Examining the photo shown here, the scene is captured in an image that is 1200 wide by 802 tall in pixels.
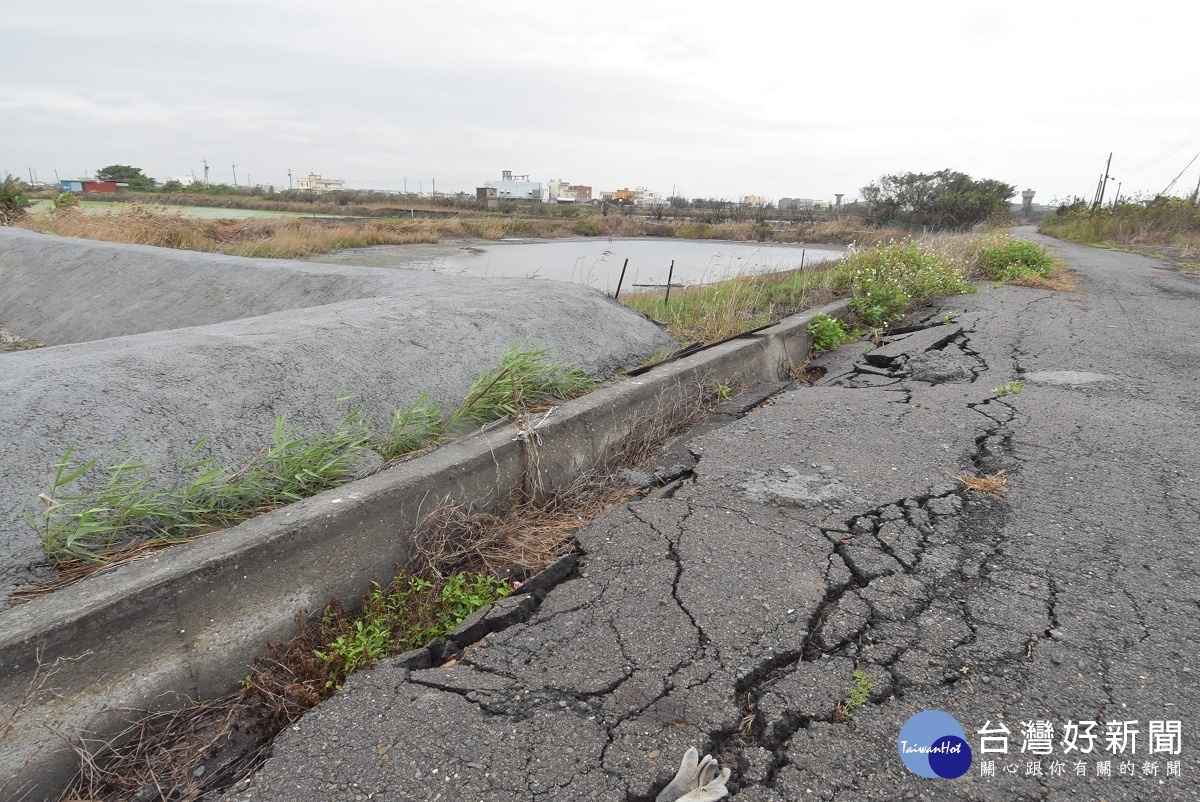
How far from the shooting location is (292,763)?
177 cm

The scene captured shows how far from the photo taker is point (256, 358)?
341 cm

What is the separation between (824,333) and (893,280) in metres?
2.22

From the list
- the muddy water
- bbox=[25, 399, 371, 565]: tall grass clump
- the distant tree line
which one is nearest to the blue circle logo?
bbox=[25, 399, 371, 565]: tall grass clump

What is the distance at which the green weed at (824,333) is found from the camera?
658 cm

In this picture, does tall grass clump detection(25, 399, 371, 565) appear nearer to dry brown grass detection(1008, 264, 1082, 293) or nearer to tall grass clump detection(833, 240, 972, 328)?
tall grass clump detection(833, 240, 972, 328)

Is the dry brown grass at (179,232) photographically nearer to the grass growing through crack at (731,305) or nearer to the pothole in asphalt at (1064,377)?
the grass growing through crack at (731,305)

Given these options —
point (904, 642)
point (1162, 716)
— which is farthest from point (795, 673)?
point (1162, 716)

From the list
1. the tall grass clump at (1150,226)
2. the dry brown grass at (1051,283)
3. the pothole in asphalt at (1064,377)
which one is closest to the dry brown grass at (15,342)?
the pothole in asphalt at (1064,377)

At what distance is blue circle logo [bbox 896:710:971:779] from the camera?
1.68 metres

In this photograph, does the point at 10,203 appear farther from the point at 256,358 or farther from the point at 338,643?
the point at 338,643

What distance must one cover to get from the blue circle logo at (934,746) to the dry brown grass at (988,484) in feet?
5.42

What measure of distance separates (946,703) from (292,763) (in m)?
1.86

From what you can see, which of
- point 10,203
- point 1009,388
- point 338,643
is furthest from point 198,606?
point 10,203

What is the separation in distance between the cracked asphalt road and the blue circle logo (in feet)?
0.09
